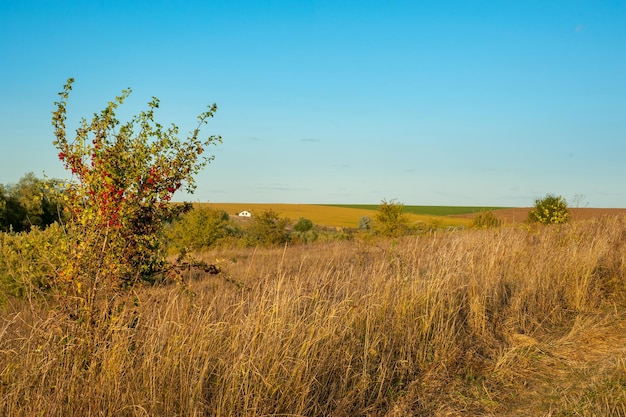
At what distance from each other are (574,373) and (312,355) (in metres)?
2.68

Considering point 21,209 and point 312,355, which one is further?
point 21,209

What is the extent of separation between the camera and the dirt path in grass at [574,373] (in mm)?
4012

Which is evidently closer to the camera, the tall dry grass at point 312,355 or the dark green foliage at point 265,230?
the tall dry grass at point 312,355

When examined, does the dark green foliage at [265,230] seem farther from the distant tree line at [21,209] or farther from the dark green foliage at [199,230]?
the distant tree line at [21,209]

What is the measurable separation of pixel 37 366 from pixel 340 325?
2304 mm

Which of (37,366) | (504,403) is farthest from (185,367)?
(504,403)

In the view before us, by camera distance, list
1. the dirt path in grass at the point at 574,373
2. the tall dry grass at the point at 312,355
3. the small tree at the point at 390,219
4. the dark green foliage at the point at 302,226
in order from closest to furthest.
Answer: the tall dry grass at the point at 312,355 → the dirt path in grass at the point at 574,373 → the small tree at the point at 390,219 → the dark green foliage at the point at 302,226

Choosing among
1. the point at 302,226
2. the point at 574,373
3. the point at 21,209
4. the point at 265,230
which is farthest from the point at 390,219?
the point at 21,209

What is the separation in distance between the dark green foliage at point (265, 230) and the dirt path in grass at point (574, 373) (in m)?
21.4

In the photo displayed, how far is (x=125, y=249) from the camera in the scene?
4824 mm

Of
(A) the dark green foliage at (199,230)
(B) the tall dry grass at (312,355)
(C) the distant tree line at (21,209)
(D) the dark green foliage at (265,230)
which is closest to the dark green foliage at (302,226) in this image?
(D) the dark green foliage at (265,230)

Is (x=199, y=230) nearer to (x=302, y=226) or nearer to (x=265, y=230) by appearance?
(x=265, y=230)

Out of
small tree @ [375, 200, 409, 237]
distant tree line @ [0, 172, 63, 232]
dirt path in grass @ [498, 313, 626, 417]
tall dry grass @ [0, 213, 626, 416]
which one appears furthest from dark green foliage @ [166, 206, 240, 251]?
dirt path in grass @ [498, 313, 626, 417]

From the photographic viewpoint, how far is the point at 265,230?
89.3 ft
